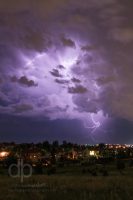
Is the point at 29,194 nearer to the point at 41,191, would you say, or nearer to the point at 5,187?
the point at 41,191

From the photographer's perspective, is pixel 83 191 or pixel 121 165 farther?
pixel 121 165

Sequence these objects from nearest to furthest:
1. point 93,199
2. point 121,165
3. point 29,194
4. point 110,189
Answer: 1. point 93,199
2. point 29,194
3. point 110,189
4. point 121,165

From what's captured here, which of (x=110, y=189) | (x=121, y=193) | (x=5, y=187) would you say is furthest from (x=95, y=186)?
(x=5, y=187)

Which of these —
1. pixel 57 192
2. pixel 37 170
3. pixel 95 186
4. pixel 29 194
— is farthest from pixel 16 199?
pixel 37 170

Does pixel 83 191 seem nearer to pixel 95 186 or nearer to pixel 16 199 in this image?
pixel 95 186

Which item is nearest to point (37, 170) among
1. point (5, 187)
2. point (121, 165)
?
point (121, 165)

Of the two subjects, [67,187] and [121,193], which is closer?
[121,193]

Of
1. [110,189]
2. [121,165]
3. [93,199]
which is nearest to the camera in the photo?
[93,199]

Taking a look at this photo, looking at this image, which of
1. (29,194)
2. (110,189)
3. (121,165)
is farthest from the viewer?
(121,165)

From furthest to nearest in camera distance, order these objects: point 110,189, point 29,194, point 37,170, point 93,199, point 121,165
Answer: point 121,165
point 37,170
point 110,189
point 29,194
point 93,199

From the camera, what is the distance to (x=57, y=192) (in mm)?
35375

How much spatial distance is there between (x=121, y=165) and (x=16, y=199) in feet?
157

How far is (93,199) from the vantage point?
3180cm

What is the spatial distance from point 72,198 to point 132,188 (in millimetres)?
7624
